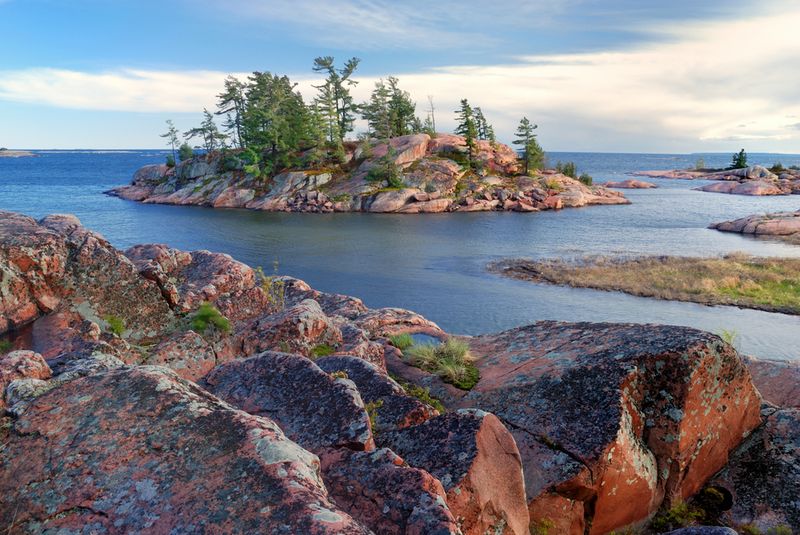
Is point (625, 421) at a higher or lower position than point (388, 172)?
lower

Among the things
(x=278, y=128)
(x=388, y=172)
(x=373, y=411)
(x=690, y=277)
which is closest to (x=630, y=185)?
(x=388, y=172)

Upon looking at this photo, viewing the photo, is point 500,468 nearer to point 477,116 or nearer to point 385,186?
point 385,186

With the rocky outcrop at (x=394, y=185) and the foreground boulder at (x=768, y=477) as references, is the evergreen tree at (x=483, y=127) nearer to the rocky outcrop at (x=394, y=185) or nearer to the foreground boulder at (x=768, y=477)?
the rocky outcrop at (x=394, y=185)

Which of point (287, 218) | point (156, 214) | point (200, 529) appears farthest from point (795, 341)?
point (156, 214)

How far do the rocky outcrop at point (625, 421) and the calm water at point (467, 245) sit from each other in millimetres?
22135

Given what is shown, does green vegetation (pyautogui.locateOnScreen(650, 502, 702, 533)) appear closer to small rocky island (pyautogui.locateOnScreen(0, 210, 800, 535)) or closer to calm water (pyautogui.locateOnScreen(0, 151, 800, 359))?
small rocky island (pyautogui.locateOnScreen(0, 210, 800, 535))

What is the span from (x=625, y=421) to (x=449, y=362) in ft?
15.6

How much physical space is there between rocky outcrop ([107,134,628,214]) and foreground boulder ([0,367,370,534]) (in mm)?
84510

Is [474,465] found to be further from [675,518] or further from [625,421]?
[675,518]

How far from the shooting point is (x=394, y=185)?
9494cm

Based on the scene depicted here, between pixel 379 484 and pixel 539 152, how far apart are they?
10728 centimetres

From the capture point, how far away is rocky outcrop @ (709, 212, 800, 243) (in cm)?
6488

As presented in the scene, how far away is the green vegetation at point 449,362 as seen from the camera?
12773 mm

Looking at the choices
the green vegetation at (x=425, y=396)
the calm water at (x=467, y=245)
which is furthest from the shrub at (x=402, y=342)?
the calm water at (x=467, y=245)
